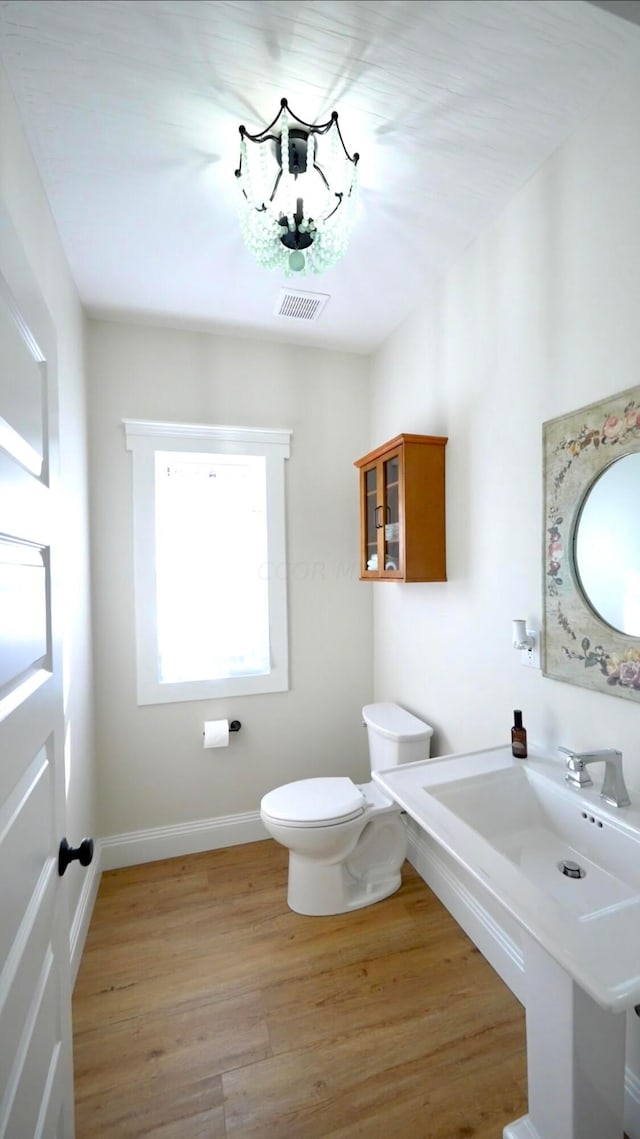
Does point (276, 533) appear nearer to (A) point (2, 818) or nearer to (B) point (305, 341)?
(B) point (305, 341)

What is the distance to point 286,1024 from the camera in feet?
4.66

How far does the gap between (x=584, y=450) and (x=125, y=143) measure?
1.59m

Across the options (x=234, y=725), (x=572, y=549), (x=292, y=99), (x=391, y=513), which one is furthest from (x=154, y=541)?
(x=572, y=549)

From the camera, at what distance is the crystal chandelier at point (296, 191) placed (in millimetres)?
1264

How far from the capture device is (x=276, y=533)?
2422 mm

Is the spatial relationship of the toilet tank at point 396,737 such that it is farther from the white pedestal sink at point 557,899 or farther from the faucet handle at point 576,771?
the faucet handle at point 576,771

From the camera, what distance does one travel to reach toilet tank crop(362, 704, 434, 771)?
195 cm

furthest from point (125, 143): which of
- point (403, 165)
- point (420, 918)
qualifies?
point (420, 918)

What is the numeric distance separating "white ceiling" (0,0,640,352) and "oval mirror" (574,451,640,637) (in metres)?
1.01

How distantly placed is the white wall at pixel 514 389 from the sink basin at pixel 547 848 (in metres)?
0.17

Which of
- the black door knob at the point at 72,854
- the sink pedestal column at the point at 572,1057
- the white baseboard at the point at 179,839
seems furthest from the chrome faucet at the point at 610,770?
the white baseboard at the point at 179,839

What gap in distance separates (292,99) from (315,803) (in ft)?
7.53

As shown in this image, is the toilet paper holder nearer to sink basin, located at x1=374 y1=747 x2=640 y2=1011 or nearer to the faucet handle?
sink basin, located at x1=374 y1=747 x2=640 y2=1011

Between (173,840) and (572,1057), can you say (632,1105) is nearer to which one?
(572,1057)
